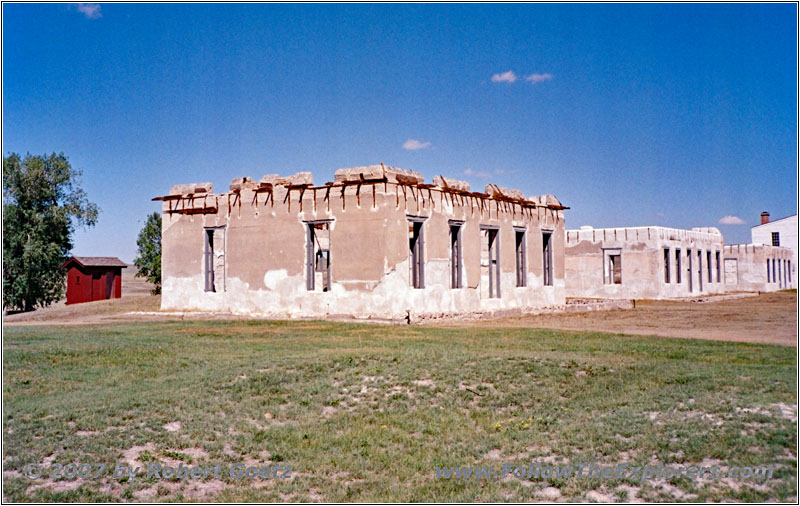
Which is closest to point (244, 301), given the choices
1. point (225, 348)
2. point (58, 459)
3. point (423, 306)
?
point (423, 306)

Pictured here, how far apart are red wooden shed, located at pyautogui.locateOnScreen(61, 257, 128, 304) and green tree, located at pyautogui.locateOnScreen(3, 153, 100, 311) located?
77cm

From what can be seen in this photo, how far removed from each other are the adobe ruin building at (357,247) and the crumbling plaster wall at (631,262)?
9968 millimetres

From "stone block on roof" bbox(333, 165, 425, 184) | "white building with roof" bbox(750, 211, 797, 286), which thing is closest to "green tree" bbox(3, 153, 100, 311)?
"stone block on roof" bbox(333, 165, 425, 184)

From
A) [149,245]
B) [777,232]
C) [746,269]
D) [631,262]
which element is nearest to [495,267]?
[631,262]

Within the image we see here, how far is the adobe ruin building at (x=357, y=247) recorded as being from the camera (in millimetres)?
21047

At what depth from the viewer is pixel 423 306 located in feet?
71.8

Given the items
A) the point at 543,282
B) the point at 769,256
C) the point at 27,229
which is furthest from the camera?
the point at 769,256

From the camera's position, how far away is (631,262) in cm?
3609

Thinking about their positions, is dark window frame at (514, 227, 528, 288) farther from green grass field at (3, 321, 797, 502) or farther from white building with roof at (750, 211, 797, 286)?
white building with roof at (750, 211, 797, 286)

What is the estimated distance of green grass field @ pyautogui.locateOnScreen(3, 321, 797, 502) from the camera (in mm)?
6664

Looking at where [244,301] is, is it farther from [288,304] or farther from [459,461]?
[459,461]

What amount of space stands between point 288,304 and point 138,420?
1419 centimetres

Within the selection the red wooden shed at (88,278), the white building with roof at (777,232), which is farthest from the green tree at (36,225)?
the white building with roof at (777,232)

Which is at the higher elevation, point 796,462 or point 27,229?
point 27,229
